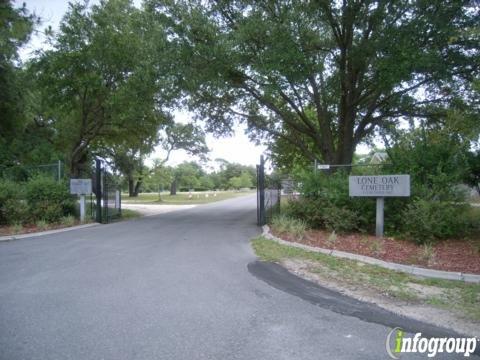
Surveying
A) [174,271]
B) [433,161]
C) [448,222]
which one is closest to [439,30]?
[433,161]

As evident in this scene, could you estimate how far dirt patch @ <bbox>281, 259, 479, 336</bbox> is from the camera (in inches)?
162

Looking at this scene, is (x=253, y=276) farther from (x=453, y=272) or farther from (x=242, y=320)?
(x=453, y=272)

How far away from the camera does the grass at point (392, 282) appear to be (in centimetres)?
478

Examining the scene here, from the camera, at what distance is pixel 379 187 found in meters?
9.06

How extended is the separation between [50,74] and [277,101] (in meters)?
10.9

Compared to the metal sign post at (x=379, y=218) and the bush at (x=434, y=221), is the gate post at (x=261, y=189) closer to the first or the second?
the metal sign post at (x=379, y=218)

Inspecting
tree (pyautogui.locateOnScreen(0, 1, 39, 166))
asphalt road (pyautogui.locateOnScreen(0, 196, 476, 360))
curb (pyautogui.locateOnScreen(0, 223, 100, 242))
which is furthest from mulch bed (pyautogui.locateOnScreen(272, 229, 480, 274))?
tree (pyautogui.locateOnScreen(0, 1, 39, 166))

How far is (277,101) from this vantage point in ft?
60.3

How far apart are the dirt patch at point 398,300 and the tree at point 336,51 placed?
22.7ft

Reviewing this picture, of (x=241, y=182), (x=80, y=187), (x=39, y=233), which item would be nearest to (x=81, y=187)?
(x=80, y=187)

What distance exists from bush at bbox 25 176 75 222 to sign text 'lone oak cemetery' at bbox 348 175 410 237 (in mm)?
10684

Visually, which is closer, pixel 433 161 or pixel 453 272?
pixel 453 272

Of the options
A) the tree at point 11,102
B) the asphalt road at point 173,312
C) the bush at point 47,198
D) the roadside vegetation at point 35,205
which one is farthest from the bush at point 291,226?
the tree at point 11,102

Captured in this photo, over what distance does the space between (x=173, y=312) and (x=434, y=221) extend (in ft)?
21.4
